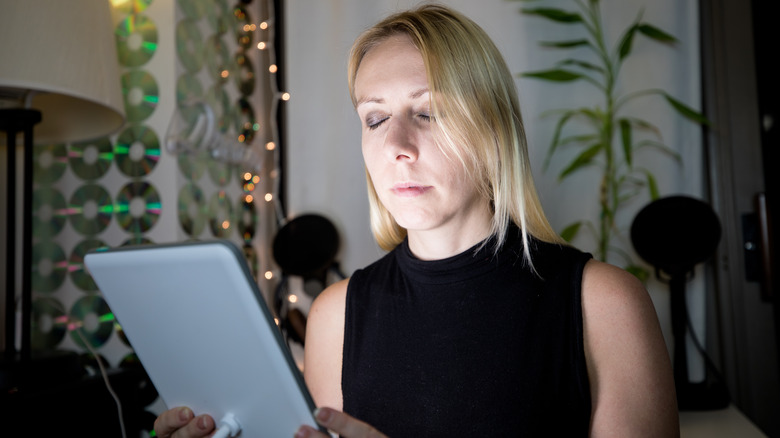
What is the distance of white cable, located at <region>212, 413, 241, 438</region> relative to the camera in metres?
0.66

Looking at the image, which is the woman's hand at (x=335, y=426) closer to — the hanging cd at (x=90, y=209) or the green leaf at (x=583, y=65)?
the hanging cd at (x=90, y=209)

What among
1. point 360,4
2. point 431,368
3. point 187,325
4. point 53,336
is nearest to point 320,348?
point 431,368

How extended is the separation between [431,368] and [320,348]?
0.23 meters

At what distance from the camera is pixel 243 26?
1.89 m

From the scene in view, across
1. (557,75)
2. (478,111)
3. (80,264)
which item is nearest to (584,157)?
(557,75)

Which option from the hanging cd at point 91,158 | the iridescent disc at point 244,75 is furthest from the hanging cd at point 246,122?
the hanging cd at point 91,158

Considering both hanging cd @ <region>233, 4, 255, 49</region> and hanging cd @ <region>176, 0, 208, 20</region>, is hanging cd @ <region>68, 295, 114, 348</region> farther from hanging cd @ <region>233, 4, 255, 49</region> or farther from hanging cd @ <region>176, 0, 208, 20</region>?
hanging cd @ <region>233, 4, 255, 49</region>

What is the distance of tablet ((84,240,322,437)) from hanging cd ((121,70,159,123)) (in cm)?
89

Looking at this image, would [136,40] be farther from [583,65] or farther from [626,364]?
[626,364]

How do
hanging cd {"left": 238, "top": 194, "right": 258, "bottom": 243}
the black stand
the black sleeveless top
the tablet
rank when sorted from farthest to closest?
hanging cd {"left": 238, "top": 194, "right": 258, "bottom": 243}, the black stand, the black sleeveless top, the tablet

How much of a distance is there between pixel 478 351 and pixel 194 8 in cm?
123

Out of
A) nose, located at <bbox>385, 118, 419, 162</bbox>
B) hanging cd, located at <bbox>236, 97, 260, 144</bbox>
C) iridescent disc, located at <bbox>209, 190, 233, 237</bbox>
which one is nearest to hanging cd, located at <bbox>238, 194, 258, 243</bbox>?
iridescent disc, located at <bbox>209, 190, 233, 237</bbox>

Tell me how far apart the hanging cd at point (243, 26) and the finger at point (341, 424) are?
1525mm

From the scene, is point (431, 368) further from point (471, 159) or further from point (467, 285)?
point (471, 159)
